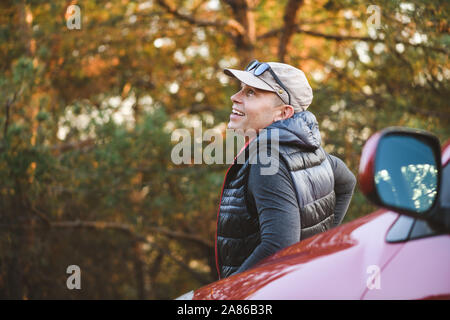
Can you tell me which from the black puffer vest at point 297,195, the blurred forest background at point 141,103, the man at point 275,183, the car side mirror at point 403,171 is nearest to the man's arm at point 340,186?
the man at point 275,183

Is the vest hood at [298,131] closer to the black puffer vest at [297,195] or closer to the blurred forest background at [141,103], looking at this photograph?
the black puffer vest at [297,195]

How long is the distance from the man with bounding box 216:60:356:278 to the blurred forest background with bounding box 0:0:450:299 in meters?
2.79

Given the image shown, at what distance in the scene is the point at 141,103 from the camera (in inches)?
346

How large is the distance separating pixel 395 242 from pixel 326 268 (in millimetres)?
190

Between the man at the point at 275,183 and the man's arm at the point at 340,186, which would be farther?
the man's arm at the point at 340,186

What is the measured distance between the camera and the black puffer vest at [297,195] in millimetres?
2104

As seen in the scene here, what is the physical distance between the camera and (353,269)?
126 centimetres

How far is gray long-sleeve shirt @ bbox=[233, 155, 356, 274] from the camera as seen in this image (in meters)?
1.98

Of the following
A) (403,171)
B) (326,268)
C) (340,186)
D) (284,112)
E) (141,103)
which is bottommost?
(326,268)

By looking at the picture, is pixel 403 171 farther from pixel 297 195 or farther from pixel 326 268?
pixel 297 195

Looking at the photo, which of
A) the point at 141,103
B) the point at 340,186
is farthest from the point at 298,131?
the point at 141,103

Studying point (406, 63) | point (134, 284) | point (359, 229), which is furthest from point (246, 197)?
point (134, 284)

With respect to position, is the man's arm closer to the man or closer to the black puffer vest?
the man

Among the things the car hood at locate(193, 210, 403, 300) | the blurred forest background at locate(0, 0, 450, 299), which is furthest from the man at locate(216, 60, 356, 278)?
the blurred forest background at locate(0, 0, 450, 299)
